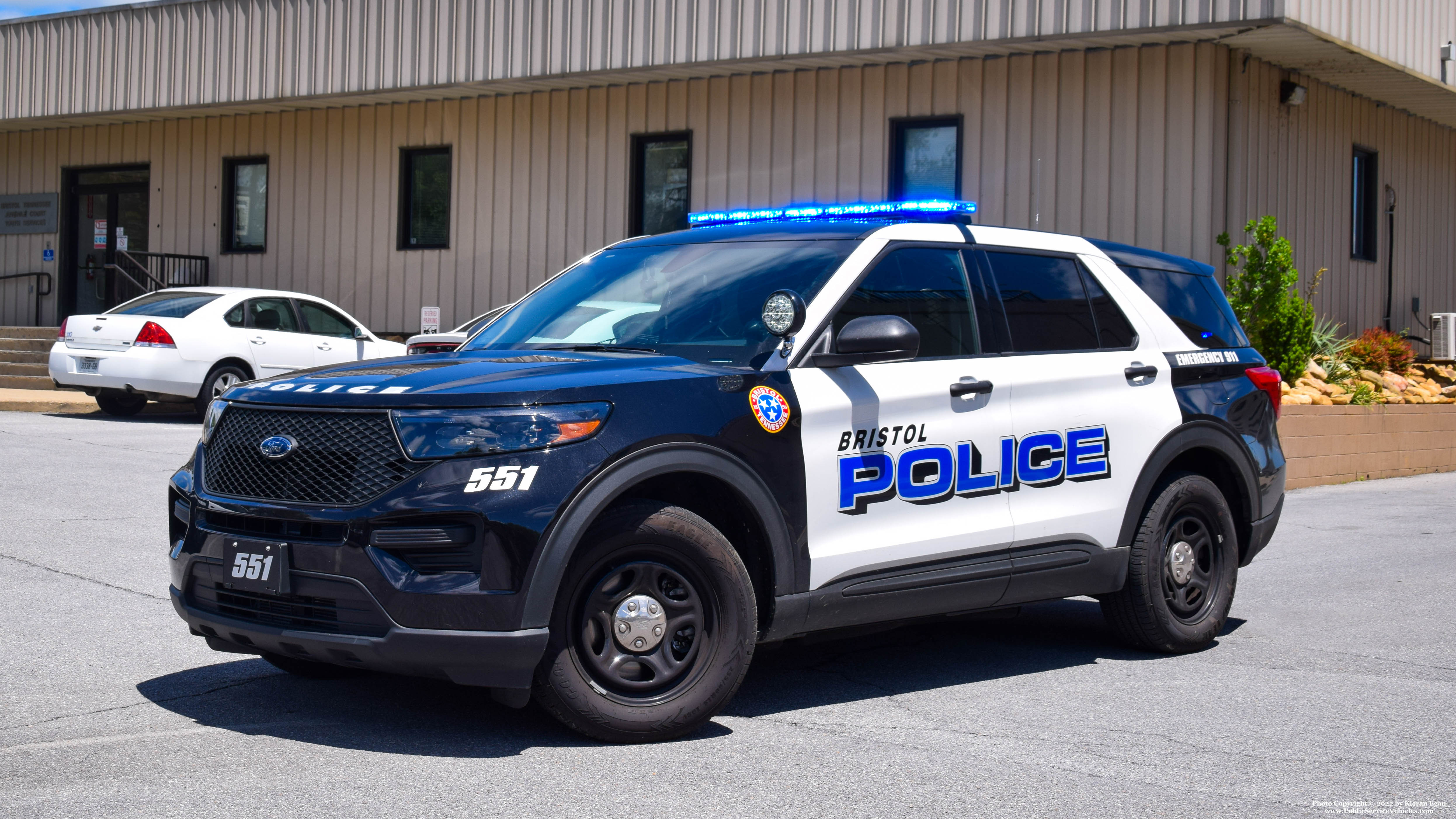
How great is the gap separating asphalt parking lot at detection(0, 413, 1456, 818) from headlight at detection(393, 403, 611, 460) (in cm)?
96

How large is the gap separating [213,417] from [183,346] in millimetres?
12487

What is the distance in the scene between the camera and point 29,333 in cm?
2333

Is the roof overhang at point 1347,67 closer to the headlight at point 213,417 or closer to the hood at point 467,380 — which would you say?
the hood at point 467,380

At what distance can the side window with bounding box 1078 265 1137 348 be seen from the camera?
21.0 feet

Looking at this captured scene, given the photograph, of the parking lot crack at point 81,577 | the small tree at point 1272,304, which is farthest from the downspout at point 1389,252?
the parking lot crack at point 81,577

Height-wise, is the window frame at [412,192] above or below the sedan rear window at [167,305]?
above

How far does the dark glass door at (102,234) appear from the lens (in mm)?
24125

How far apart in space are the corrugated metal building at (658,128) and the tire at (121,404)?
14.6 feet

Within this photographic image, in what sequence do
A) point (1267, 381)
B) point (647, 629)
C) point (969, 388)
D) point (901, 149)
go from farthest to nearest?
point (901, 149) < point (1267, 381) < point (969, 388) < point (647, 629)

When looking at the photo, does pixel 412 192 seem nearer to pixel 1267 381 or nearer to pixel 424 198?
pixel 424 198

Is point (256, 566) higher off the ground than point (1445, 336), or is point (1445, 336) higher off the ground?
point (1445, 336)

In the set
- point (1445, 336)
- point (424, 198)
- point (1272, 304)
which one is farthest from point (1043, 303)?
point (424, 198)

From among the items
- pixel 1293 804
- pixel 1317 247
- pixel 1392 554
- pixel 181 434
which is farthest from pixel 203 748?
pixel 1317 247

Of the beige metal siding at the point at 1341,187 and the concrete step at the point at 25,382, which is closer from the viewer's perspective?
the beige metal siding at the point at 1341,187
